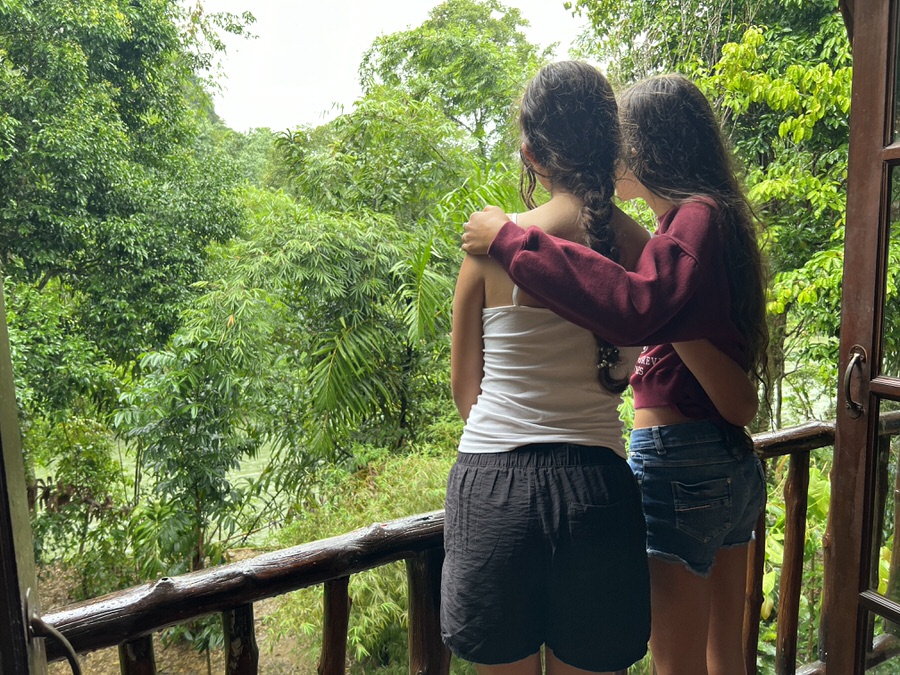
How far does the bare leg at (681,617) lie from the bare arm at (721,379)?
207 millimetres

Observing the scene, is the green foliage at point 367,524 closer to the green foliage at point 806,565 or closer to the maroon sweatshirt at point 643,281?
the green foliage at point 806,565

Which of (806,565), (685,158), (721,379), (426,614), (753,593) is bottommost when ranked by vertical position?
(806,565)

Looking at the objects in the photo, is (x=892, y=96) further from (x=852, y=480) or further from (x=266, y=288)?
(x=266, y=288)

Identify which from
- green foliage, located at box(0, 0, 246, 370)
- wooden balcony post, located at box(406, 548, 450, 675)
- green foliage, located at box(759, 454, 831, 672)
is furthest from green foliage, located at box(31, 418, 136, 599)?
wooden balcony post, located at box(406, 548, 450, 675)

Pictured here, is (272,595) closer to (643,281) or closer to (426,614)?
(426,614)

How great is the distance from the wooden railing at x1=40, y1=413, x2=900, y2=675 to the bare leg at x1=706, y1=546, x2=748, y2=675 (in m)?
0.28

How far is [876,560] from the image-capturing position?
1.13 meters

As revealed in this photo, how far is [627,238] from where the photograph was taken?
34.2 inches

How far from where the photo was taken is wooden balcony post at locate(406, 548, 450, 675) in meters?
1.09

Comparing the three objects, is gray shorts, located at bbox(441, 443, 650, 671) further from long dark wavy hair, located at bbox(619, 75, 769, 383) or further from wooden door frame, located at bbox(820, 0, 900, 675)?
wooden door frame, located at bbox(820, 0, 900, 675)

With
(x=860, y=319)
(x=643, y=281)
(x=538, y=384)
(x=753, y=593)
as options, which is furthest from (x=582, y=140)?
(x=753, y=593)

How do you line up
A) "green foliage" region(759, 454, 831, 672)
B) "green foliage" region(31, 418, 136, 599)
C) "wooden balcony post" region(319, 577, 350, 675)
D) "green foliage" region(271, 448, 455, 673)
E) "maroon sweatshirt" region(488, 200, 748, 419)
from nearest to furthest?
"maroon sweatshirt" region(488, 200, 748, 419) < "wooden balcony post" region(319, 577, 350, 675) < "green foliage" region(759, 454, 831, 672) < "green foliage" region(271, 448, 455, 673) < "green foliage" region(31, 418, 136, 599)

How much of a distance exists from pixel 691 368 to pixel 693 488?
0.16m

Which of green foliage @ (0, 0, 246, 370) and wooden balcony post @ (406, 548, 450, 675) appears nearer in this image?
wooden balcony post @ (406, 548, 450, 675)
